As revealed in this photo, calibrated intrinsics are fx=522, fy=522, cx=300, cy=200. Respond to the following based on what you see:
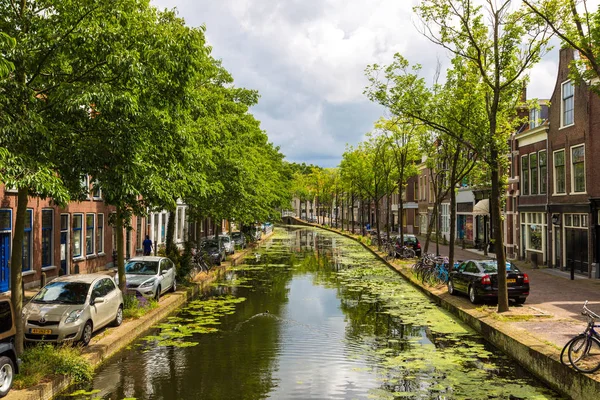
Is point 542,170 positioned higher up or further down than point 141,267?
higher up

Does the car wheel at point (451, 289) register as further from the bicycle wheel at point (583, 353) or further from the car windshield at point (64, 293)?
the car windshield at point (64, 293)

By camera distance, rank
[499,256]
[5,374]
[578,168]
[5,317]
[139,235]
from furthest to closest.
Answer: [139,235]
[578,168]
[499,256]
[5,317]
[5,374]

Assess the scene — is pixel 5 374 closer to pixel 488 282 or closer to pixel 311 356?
pixel 311 356

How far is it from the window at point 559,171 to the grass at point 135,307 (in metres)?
22.1

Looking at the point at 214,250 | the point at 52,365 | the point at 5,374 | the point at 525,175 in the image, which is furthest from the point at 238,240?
the point at 5,374

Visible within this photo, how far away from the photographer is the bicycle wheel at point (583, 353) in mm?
9440

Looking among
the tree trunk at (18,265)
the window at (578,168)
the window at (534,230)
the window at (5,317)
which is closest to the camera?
the window at (5,317)

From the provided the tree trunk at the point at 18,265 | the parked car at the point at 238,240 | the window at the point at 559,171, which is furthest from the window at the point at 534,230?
the tree trunk at the point at 18,265

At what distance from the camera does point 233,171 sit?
2620 centimetres

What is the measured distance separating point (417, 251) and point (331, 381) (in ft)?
95.1

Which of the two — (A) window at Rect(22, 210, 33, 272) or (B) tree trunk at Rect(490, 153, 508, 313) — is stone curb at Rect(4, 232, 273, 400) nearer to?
(A) window at Rect(22, 210, 33, 272)

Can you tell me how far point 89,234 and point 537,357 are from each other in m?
23.5

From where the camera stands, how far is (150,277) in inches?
721

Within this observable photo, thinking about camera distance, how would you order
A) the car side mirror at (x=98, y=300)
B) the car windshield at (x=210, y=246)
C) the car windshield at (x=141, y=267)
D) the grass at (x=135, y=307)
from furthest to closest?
the car windshield at (x=210, y=246)
the car windshield at (x=141, y=267)
the grass at (x=135, y=307)
the car side mirror at (x=98, y=300)
